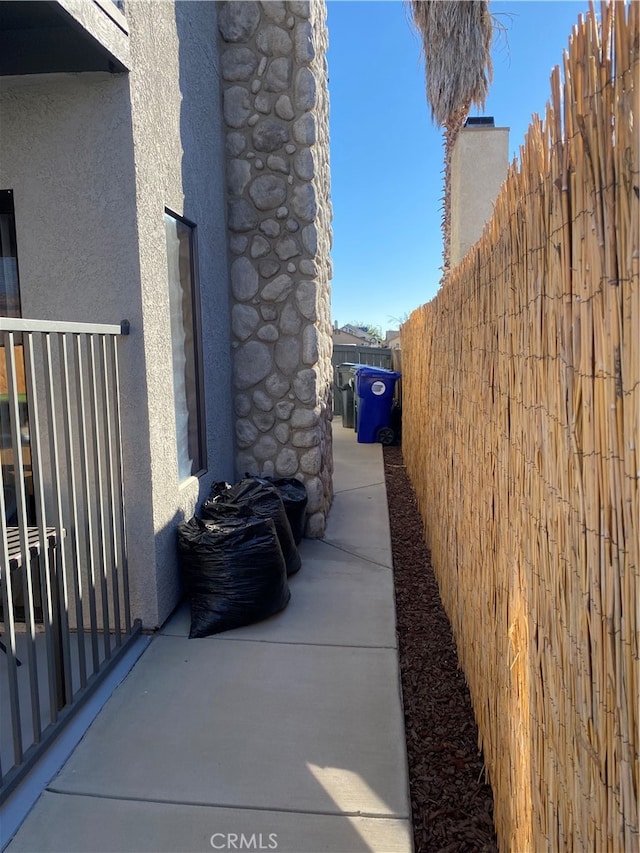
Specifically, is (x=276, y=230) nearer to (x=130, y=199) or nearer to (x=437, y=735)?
(x=130, y=199)

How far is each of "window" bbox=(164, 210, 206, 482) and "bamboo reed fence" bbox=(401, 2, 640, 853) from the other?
6.94 feet

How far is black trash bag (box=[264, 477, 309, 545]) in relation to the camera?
194 inches

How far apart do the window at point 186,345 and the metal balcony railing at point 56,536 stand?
0.70 meters

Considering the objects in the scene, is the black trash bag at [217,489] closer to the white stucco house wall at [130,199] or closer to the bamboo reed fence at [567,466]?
the white stucco house wall at [130,199]

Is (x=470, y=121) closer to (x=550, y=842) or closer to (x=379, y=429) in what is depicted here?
(x=379, y=429)

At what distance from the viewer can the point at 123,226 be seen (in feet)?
10.9

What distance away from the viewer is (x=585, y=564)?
1.37 meters

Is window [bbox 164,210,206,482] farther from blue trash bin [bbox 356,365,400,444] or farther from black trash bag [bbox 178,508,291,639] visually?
blue trash bin [bbox 356,365,400,444]

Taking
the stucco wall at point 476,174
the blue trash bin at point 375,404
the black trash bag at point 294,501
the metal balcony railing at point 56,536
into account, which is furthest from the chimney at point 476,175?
the metal balcony railing at point 56,536

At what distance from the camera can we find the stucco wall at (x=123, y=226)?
329 centimetres

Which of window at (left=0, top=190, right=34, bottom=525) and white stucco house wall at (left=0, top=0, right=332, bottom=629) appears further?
window at (left=0, top=190, right=34, bottom=525)

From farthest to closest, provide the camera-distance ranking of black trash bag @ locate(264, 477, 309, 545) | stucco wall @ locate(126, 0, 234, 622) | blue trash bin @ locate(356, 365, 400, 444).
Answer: blue trash bin @ locate(356, 365, 400, 444), black trash bag @ locate(264, 477, 309, 545), stucco wall @ locate(126, 0, 234, 622)

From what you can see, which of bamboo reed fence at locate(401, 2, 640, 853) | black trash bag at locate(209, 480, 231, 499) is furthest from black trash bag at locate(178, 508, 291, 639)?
bamboo reed fence at locate(401, 2, 640, 853)

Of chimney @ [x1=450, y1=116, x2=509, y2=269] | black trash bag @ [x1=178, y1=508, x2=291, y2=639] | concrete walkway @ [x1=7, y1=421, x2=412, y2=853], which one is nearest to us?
concrete walkway @ [x1=7, y1=421, x2=412, y2=853]
